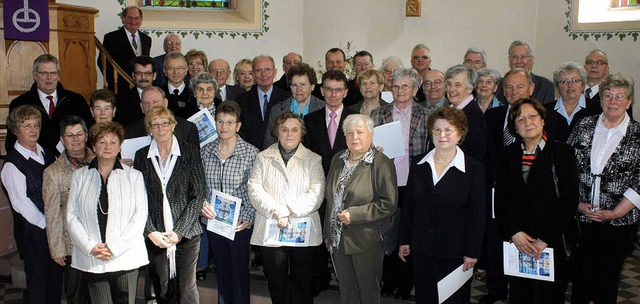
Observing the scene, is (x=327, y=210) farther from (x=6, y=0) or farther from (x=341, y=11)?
(x=341, y=11)

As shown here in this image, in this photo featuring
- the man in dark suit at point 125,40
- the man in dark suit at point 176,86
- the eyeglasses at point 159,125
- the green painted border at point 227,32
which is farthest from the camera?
the green painted border at point 227,32

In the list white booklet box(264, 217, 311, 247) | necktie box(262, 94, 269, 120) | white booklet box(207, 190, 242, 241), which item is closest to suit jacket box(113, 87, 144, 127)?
necktie box(262, 94, 269, 120)

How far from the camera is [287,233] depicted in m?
3.99

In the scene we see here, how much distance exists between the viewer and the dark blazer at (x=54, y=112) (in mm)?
4730

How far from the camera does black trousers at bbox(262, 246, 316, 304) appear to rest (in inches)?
160

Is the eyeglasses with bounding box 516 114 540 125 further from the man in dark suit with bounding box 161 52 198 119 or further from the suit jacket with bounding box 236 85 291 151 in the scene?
the man in dark suit with bounding box 161 52 198 119

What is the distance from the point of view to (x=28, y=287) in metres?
4.31

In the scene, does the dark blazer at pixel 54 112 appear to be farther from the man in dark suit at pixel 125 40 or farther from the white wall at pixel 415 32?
the white wall at pixel 415 32

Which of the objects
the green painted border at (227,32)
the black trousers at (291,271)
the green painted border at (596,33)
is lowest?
the black trousers at (291,271)

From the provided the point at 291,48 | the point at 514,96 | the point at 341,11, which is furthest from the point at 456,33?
the point at 514,96

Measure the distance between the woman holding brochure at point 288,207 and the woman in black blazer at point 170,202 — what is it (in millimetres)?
388

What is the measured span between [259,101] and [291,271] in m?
1.70

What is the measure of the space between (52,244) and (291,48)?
6.52 metres

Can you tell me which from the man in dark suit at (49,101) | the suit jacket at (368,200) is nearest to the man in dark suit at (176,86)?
the man in dark suit at (49,101)
